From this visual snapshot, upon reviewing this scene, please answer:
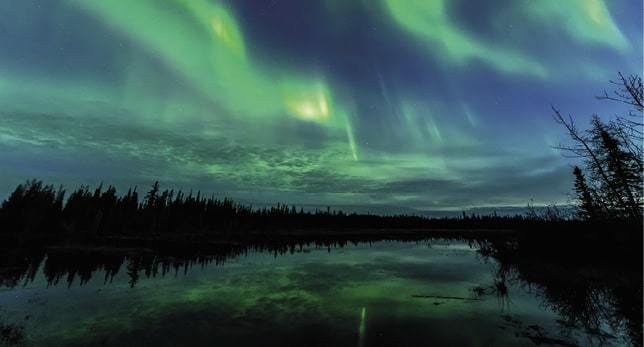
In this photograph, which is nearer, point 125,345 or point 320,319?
point 125,345

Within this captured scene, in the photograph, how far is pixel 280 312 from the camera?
13906 millimetres

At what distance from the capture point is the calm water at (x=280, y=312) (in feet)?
35.0

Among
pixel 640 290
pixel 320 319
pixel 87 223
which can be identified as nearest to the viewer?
pixel 320 319

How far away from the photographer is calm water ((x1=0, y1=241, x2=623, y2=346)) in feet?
35.0

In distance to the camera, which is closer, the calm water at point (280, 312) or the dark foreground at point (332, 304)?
the calm water at point (280, 312)

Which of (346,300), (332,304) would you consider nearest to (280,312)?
(332,304)

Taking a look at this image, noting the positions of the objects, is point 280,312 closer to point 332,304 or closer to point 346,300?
point 332,304

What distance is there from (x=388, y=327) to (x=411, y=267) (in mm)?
18914

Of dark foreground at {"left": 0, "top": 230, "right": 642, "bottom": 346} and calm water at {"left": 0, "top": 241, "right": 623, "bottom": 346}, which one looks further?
dark foreground at {"left": 0, "top": 230, "right": 642, "bottom": 346}

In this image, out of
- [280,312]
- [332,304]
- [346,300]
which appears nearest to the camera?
[280,312]

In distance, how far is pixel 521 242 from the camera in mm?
37406

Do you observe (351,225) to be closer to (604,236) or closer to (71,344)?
(604,236)

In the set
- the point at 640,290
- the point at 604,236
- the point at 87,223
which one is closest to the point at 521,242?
the point at 604,236

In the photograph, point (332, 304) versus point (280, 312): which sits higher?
point (332, 304)
